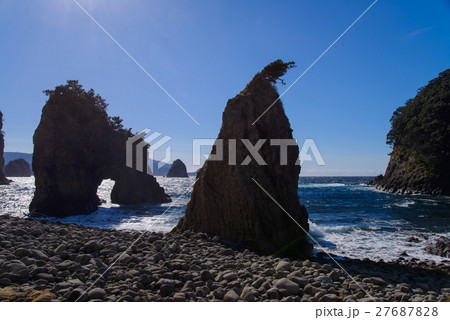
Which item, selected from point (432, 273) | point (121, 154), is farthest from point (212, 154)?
point (121, 154)

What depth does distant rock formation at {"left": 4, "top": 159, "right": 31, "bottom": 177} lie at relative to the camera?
6678 inches

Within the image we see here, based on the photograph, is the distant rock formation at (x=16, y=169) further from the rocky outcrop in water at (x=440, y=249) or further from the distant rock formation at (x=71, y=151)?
the rocky outcrop in water at (x=440, y=249)

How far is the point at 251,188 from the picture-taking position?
13422mm

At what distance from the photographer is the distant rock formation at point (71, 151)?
32.8 m

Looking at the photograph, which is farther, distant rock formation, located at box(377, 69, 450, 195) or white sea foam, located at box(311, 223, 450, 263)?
distant rock formation, located at box(377, 69, 450, 195)

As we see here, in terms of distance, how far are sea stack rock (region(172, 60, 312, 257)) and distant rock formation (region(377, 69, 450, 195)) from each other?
5731 centimetres

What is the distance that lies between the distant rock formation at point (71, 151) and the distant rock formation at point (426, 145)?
63336mm

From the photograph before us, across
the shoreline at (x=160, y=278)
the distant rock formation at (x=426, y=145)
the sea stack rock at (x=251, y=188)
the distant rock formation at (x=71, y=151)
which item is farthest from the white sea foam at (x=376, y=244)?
the distant rock formation at (x=426, y=145)

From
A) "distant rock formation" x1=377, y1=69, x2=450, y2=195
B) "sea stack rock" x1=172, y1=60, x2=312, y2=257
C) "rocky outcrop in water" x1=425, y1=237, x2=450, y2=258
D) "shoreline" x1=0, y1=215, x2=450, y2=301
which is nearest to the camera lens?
"shoreline" x1=0, y1=215, x2=450, y2=301

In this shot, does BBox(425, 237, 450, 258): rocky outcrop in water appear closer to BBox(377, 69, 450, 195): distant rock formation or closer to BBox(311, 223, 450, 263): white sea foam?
BBox(311, 223, 450, 263): white sea foam

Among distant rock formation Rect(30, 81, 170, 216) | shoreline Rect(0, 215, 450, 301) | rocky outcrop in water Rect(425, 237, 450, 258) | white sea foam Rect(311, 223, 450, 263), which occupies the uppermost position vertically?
distant rock formation Rect(30, 81, 170, 216)

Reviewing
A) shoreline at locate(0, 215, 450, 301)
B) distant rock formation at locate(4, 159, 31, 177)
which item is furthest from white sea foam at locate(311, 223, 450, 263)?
distant rock formation at locate(4, 159, 31, 177)

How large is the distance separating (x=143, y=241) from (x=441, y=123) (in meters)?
67.5

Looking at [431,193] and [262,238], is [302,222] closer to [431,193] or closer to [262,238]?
[262,238]
